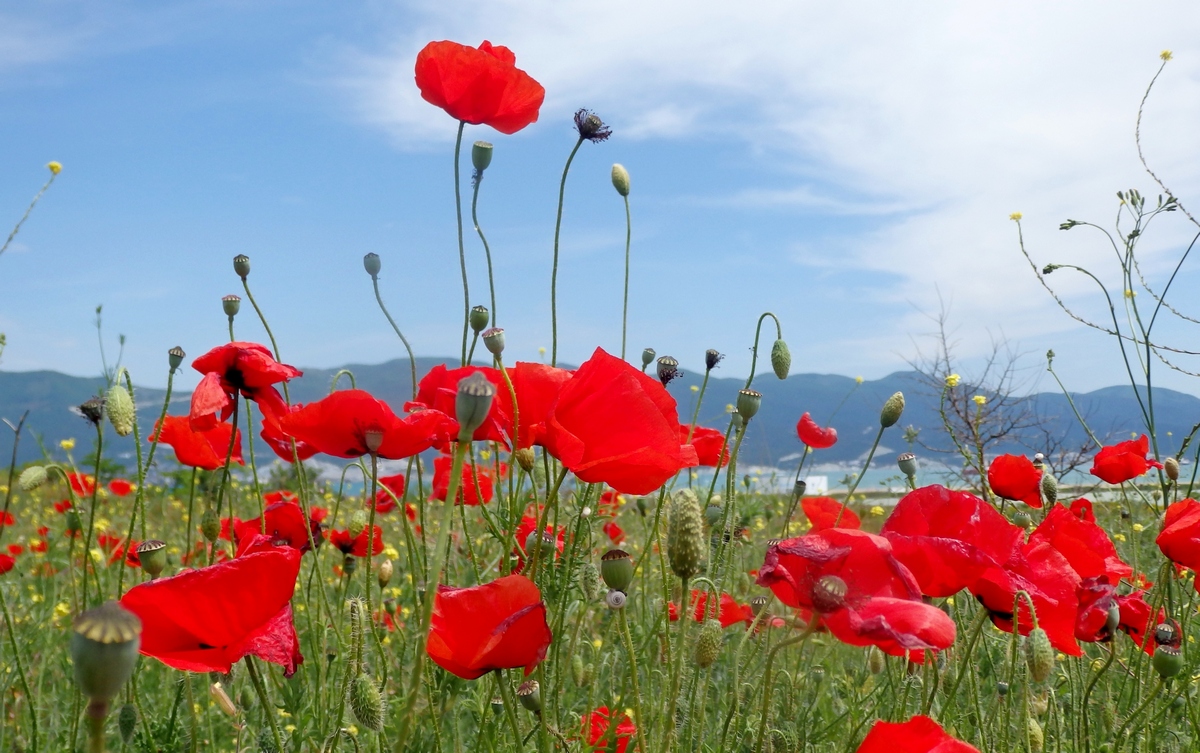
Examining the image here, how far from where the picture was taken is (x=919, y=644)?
0.86 meters

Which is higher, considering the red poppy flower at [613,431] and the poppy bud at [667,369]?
the poppy bud at [667,369]

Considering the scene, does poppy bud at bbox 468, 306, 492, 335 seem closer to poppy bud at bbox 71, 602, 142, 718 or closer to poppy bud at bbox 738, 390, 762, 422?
poppy bud at bbox 738, 390, 762, 422

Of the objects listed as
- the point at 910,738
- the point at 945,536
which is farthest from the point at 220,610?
the point at 945,536

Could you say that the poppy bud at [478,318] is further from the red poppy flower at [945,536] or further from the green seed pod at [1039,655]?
the green seed pod at [1039,655]

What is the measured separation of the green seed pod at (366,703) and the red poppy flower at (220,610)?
0.68 ft

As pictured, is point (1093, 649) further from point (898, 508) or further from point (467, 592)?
point (467, 592)

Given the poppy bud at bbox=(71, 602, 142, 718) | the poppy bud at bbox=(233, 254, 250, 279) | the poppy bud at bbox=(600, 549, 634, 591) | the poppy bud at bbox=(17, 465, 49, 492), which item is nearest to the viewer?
the poppy bud at bbox=(71, 602, 142, 718)

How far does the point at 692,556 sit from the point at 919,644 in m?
0.27

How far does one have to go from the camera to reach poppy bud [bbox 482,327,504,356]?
4.59 feet

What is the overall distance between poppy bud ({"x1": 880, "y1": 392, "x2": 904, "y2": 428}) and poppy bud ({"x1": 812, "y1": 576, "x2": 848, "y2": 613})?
3.30ft

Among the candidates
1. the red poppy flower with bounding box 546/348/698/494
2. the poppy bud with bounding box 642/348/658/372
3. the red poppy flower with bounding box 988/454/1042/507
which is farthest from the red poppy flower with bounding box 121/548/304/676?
the red poppy flower with bounding box 988/454/1042/507

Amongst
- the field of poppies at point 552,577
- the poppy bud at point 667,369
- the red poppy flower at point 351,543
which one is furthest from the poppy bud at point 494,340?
Answer: the red poppy flower at point 351,543

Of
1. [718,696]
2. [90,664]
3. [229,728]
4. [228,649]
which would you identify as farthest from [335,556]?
[90,664]

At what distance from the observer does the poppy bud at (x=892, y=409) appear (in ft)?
6.26
